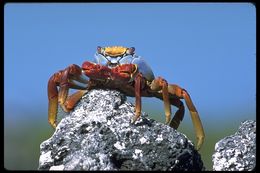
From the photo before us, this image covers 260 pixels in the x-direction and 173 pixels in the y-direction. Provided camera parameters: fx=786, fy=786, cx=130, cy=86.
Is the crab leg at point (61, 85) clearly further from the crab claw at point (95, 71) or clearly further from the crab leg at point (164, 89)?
the crab leg at point (164, 89)

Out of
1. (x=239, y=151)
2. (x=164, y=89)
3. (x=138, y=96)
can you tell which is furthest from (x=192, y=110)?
(x=138, y=96)

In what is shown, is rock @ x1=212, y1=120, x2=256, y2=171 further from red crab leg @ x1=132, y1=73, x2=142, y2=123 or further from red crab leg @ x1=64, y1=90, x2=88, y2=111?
red crab leg @ x1=64, y1=90, x2=88, y2=111

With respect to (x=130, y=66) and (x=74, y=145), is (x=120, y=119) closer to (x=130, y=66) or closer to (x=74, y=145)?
(x=74, y=145)

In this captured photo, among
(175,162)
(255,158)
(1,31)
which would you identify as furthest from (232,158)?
(1,31)

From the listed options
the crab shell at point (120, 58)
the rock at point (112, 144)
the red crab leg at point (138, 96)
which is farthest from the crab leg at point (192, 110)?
the rock at point (112, 144)

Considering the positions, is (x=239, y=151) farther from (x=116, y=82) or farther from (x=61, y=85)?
(x=61, y=85)

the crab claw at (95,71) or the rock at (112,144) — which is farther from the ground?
the crab claw at (95,71)
